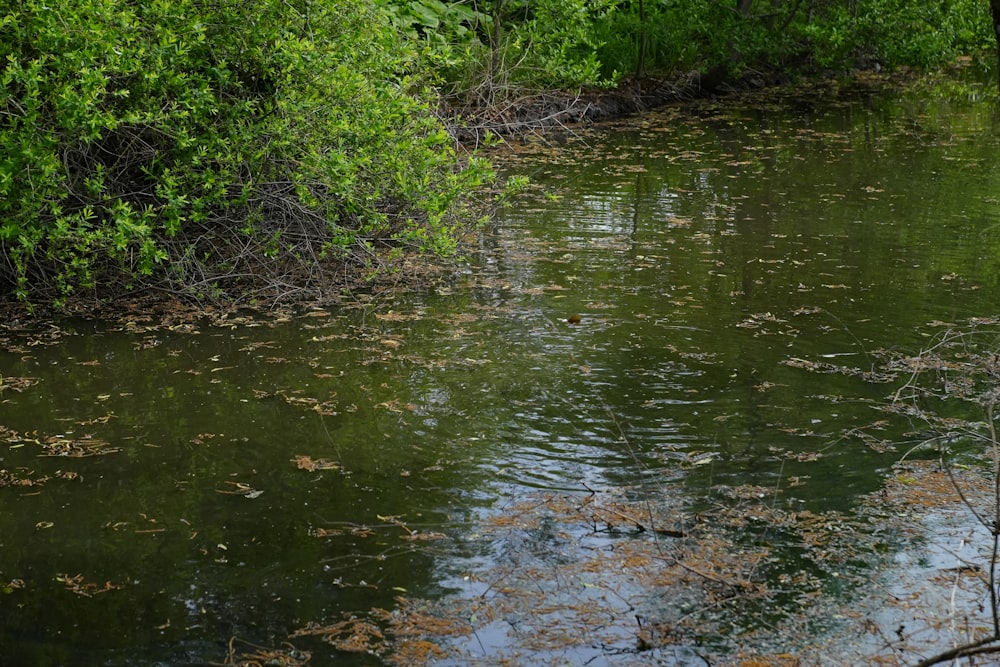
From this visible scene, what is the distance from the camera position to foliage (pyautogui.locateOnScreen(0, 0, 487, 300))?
265 inches

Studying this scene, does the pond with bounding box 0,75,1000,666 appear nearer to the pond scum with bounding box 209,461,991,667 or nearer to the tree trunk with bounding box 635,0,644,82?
the pond scum with bounding box 209,461,991,667

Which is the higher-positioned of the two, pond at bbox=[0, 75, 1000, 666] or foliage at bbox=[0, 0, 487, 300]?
foliage at bbox=[0, 0, 487, 300]

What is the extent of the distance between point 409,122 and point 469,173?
717 millimetres

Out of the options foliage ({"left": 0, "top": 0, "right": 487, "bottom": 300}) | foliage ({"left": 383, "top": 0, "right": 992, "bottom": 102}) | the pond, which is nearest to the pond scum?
the pond

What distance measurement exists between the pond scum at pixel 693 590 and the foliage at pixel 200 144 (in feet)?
11.5

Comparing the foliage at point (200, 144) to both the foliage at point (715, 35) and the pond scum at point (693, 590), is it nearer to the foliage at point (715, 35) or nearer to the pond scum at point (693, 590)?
the pond scum at point (693, 590)

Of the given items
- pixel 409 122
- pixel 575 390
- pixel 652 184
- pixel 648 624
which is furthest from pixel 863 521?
pixel 652 184

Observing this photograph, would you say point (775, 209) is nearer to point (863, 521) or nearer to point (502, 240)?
point (502, 240)

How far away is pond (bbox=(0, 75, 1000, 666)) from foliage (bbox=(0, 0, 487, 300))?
0.60 m

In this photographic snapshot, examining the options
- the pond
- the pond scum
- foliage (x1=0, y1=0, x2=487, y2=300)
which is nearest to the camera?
the pond scum

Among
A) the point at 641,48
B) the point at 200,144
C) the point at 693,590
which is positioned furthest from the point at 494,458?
the point at 641,48

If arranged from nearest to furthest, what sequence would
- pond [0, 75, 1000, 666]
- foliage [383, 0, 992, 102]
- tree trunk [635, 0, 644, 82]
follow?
pond [0, 75, 1000, 666] < foliage [383, 0, 992, 102] < tree trunk [635, 0, 644, 82]

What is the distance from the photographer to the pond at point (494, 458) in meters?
4.05

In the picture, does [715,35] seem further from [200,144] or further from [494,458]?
[494,458]
